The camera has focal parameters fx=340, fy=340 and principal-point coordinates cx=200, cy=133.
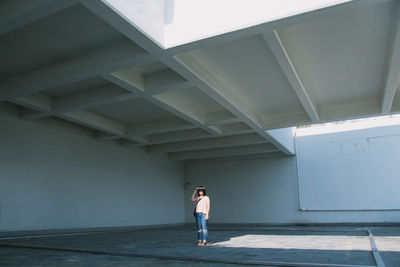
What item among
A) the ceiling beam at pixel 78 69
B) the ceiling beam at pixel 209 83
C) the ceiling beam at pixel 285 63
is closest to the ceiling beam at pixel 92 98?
the ceiling beam at pixel 78 69

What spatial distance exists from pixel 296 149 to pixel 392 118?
504cm

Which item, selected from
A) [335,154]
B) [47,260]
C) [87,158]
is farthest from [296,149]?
[47,260]

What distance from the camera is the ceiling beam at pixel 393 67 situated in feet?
21.6

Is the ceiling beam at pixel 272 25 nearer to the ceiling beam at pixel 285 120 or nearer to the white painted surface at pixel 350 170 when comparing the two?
the ceiling beam at pixel 285 120

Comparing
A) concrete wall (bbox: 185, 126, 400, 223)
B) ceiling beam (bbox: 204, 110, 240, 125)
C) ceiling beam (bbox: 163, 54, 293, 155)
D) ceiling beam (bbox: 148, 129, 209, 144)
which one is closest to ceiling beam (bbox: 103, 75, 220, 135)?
ceiling beam (bbox: 204, 110, 240, 125)

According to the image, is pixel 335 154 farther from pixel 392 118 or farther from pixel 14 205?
pixel 14 205

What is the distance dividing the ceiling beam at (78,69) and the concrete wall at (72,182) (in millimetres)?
3094

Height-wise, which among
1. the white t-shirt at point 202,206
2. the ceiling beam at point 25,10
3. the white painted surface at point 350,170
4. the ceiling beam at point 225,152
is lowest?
the white t-shirt at point 202,206

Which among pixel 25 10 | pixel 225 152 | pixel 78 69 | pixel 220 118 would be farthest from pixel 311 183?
pixel 25 10

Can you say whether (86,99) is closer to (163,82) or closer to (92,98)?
(92,98)

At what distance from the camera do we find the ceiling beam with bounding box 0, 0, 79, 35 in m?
5.37

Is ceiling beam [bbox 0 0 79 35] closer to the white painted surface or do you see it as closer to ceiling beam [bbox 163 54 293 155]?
ceiling beam [bbox 163 54 293 155]

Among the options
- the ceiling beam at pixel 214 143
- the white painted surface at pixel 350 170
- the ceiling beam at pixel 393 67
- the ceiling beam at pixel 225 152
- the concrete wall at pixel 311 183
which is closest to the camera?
the ceiling beam at pixel 393 67

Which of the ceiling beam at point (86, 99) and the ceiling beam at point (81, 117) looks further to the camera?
the ceiling beam at point (81, 117)
